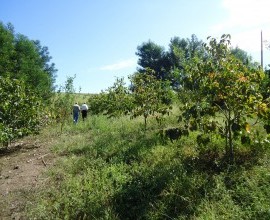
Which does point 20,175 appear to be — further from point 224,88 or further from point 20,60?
point 20,60

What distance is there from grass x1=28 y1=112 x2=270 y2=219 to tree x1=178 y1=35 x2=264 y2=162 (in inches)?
22.5

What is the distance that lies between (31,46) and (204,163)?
33794mm

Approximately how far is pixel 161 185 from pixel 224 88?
2044 mm

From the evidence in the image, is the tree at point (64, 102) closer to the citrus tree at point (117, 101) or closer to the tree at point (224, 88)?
the citrus tree at point (117, 101)

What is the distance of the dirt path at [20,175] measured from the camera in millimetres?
6298

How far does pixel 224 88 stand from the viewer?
5961mm

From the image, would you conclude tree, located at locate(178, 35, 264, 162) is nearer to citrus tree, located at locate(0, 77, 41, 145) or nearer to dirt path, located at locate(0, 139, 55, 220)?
dirt path, located at locate(0, 139, 55, 220)

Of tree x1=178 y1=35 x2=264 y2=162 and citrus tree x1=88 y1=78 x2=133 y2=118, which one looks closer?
tree x1=178 y1=35 x2=264 y2=162

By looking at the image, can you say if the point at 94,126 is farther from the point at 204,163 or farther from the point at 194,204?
the point at 194,204

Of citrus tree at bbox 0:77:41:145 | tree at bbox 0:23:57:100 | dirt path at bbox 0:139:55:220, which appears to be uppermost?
tree at bbox 0:23:57:100

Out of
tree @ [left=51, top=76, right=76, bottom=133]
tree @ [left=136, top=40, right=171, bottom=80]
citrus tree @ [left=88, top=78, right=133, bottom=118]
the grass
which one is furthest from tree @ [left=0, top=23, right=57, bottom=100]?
the grass

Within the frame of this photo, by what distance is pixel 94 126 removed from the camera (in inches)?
Answer: 546

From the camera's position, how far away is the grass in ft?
17.1

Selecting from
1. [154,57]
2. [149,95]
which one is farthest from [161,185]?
[154,57]
